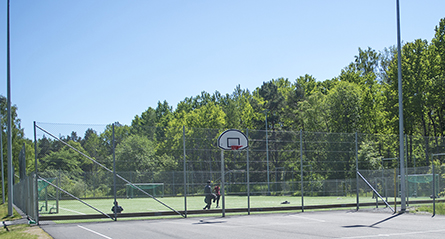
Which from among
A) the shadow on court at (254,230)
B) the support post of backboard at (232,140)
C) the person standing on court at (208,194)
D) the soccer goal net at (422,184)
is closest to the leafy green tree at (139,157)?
the support post of backboard at (232,140)

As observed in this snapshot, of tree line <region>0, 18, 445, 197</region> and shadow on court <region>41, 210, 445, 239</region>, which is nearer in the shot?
shadow on court <region>41, 210, 445, 239</region>

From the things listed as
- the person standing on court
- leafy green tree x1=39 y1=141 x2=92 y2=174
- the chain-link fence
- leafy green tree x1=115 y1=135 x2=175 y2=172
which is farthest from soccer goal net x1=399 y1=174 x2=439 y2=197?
leafy green tree x1=39 y1=141 x2=92 y2=174

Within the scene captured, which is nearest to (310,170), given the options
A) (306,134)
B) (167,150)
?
(306,134)

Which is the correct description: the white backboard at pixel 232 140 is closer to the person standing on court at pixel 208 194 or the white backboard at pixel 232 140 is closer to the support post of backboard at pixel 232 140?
the support post of backboard at pixel 232 140

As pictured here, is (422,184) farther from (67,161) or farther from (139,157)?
(67,161)

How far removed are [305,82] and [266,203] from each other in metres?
56.7

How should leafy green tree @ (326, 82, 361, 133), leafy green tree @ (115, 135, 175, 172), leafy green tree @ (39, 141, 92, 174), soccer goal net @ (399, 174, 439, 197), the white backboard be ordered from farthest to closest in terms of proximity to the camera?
leafy green tree @ (326, 82, 361, 133)
soccer goal net @ (399, 174, 439, 197)
the white backboard
leafy green tree @ (115, 135, 175, 172)
leafy green tree @ (39, 141, 92, 174)

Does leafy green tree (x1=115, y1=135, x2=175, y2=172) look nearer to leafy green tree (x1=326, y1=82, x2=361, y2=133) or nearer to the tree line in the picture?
the tree line

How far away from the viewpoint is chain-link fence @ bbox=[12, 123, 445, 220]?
1612 cm

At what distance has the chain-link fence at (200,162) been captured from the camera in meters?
16.1

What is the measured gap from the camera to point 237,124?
61.8 metres

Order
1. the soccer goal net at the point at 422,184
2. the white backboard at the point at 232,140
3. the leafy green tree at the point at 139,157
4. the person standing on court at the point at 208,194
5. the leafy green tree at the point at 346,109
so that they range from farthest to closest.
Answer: the leafy green tree at the point at 346,109 → the soccer goal net at the point at 422,184 → the person standing on court at the point at 208,194 → the white backboard at the point at 232,140 → the leafy green tree at the point at 139,157

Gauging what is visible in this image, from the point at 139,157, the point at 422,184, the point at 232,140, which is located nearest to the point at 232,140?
the point at 232,140

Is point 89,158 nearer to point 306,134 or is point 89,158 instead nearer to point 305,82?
point 306,134
